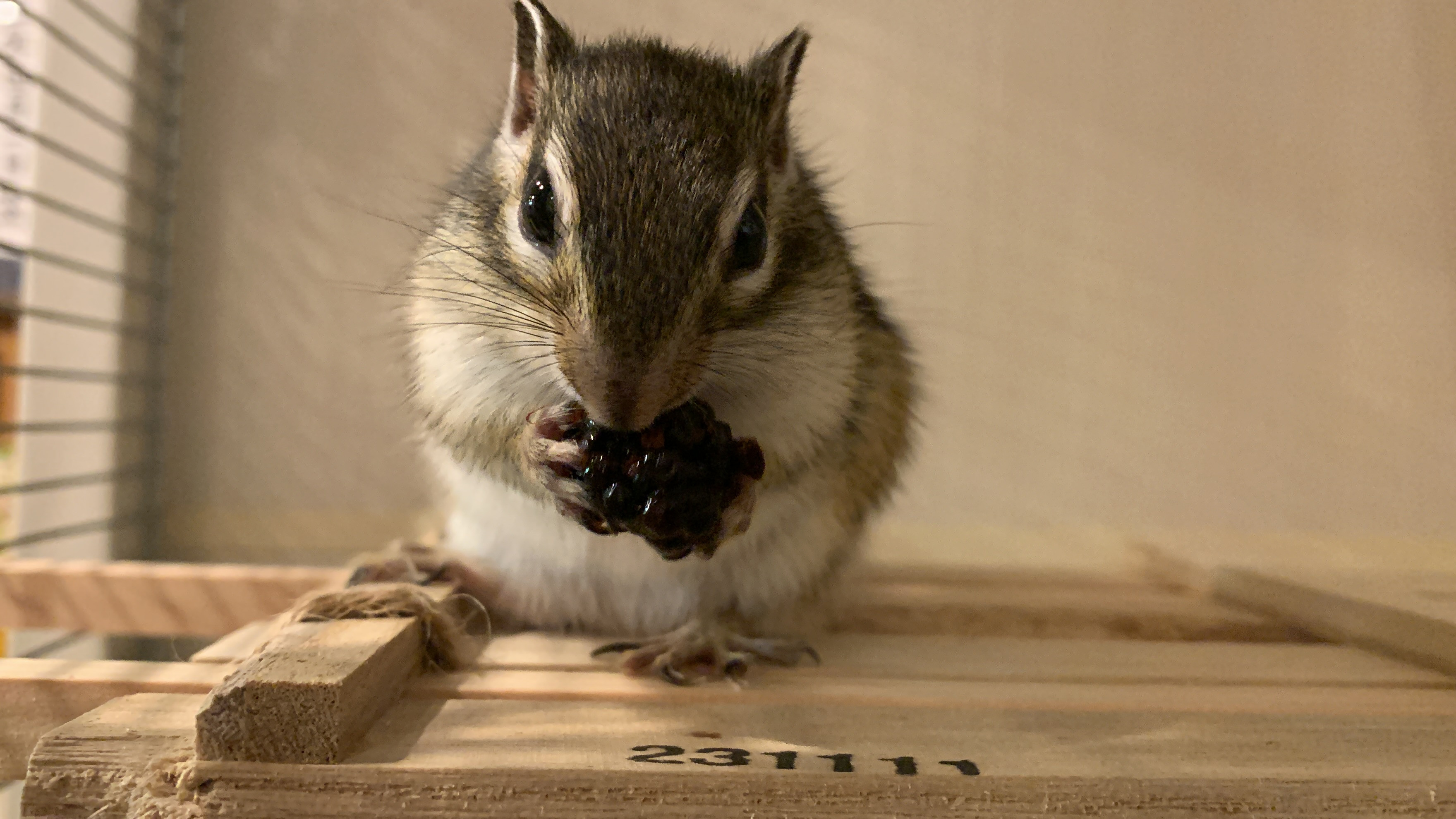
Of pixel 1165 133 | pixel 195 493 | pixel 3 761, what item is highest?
pixel 1165 133

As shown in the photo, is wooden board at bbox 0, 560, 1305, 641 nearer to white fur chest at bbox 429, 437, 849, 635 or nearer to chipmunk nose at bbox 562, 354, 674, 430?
white fur chest at bbox 429, 437, 849, 635

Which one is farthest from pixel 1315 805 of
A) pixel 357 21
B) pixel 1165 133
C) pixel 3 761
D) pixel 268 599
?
pixel 357 21

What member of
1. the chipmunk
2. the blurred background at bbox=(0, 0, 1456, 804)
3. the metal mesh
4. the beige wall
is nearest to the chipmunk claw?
the chipmunk

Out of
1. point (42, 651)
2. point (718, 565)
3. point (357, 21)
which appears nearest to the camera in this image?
point (718, 565)

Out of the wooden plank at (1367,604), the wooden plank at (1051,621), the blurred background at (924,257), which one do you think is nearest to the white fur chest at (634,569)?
the wooden plank at (1051,621)

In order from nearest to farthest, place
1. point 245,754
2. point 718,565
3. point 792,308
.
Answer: point 245,754, point 792,308, point 718,565

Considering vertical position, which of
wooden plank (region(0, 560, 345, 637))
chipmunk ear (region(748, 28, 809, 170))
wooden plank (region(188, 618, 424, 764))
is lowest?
wooden plank (region(0, 560, 345, 637))

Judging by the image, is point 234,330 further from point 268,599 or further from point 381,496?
point 268,599

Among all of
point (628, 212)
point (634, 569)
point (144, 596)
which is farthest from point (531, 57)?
point (144, 596)
